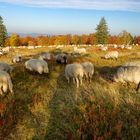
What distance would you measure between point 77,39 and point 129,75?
420 feet

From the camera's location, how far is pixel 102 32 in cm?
8469

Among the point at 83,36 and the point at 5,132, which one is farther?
the point at 83,36

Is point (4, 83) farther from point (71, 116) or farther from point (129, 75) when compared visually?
point (129, 75)

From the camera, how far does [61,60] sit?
22375mm

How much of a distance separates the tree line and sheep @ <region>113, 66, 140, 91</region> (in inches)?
2515

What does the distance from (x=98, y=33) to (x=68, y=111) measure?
7815 cm

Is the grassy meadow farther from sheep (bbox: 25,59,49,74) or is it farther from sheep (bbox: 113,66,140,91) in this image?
sheep (bbox: 25,59,49,74)

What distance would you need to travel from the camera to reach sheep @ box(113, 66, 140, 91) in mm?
12031

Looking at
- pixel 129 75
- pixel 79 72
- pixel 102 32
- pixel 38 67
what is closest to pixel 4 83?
pixel 79 72

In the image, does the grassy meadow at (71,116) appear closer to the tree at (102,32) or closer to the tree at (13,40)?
the tree at (102,32)

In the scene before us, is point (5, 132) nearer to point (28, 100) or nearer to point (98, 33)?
point (28, 100)

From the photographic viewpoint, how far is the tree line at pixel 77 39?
84812 mm

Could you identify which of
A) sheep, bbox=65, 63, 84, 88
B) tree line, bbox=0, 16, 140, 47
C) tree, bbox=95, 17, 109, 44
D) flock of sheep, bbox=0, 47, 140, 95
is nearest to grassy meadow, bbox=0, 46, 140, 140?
flock of sheep, bbox=0, 47, 140, 95

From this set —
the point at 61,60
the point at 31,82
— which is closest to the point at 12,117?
the point at 31,82
